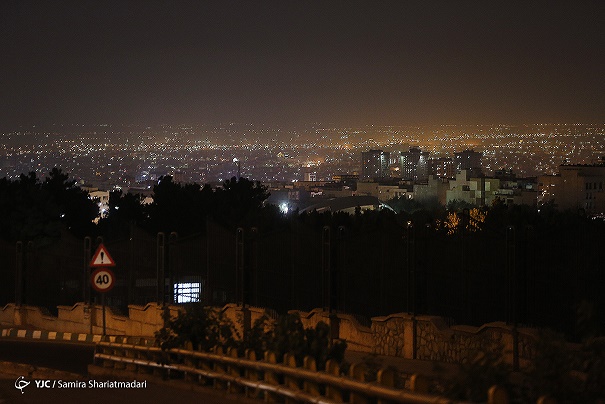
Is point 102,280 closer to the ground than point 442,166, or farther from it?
closer to the ground

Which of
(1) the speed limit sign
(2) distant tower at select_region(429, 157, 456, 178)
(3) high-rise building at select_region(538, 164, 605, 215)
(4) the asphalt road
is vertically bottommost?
(4) the asphalt road

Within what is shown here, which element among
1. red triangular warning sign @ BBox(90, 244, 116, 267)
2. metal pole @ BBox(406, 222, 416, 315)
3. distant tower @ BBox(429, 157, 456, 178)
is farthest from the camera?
distant tower @ BBox(429, 157, 456, 178)

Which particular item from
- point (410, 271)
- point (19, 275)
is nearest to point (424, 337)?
point (410, 271)

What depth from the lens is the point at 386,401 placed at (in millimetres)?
8703

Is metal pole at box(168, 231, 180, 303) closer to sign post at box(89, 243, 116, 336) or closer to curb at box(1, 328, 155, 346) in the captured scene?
curb at box(1, 328, 155, 346)

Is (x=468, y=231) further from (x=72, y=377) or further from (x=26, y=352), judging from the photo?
(x=26, y=352)

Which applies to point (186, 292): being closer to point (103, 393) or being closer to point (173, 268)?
point (173, 268)

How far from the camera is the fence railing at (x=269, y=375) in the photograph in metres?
8.38

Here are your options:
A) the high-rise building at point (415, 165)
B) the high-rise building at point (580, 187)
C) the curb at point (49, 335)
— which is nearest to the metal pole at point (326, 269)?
the curb at point (49, 335)

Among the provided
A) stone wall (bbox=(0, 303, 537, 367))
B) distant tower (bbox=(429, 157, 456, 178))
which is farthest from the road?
distant tower (bbox=(429, 157, 456, 178))

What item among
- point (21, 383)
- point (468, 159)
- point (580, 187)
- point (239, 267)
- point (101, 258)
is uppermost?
point (468, 159)

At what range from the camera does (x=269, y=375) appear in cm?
1170

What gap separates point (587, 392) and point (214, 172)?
151677mm

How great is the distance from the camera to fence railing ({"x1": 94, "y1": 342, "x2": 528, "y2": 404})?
330 inches
